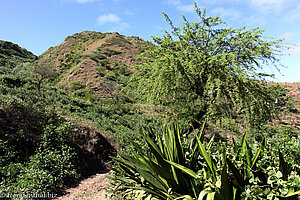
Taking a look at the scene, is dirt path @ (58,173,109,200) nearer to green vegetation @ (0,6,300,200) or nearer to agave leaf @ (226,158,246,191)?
green vegetation @ (0,6,300,200)

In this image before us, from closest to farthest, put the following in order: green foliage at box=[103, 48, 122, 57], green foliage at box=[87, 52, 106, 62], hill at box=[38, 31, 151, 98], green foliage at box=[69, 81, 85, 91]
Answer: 1. green foliage at box=[69, 81, 85, 91]
2. hill at box=[38, 31, 151, 98]
3. green foliage at box=[87, 52, 106, 62]
4. green foliage at box=[103, 48, 122, 57]

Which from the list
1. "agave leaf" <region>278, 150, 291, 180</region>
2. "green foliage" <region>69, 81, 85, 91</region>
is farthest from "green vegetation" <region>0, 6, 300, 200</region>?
"green foliage" <region>69, 81, 85, 91</region>

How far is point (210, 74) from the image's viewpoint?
19.6ft

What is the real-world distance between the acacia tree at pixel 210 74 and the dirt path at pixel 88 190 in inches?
124

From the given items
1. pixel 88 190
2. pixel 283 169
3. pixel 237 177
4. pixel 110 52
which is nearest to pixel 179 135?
pixel 237 177

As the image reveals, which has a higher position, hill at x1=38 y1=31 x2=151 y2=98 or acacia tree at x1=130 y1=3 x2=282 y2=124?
hill at x1=38 y1=31 x2=151 y2=98

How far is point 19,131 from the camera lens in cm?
675

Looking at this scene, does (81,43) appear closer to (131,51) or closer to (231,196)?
(131,51)

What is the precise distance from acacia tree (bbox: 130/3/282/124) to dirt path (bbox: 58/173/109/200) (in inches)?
124

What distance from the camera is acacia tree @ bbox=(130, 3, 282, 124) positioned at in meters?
5.90

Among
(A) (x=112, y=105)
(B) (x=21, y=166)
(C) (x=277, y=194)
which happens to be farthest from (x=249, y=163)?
(A) (x=112, y=105)

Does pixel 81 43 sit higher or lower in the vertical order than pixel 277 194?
higher

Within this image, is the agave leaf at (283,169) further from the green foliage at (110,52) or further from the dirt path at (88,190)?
the green foliage at (110,52)

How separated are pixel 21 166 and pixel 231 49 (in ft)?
25.8
